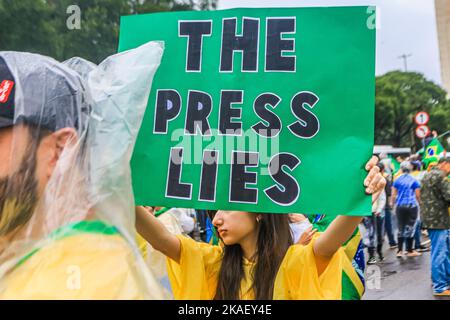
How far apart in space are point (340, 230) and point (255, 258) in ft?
1.75

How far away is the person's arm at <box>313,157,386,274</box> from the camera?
2051mm

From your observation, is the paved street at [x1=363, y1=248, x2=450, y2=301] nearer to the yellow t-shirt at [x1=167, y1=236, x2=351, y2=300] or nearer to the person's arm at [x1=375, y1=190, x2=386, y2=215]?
the person's arm at [x1=375, y1=190, x2=386, y2=215]

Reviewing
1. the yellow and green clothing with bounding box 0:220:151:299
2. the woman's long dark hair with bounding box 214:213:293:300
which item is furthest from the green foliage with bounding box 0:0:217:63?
the yellow and green clothing with bounding box 0:220:151:299

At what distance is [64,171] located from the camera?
1492mm

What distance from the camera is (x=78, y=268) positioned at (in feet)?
4.38

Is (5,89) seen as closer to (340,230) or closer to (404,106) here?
(340,230)

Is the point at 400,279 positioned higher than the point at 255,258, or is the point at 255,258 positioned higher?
the point at 255,258

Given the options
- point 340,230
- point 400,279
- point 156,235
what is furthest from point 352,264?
point 400,279

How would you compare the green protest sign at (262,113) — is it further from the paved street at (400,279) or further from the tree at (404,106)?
the tree at (404,106)

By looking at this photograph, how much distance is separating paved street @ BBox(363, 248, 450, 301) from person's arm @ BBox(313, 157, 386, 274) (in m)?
3.42

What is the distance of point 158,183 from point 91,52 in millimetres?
7983

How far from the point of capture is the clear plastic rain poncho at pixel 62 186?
136cm

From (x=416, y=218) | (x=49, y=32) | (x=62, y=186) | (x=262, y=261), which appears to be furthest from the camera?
(x=49, y=32)
